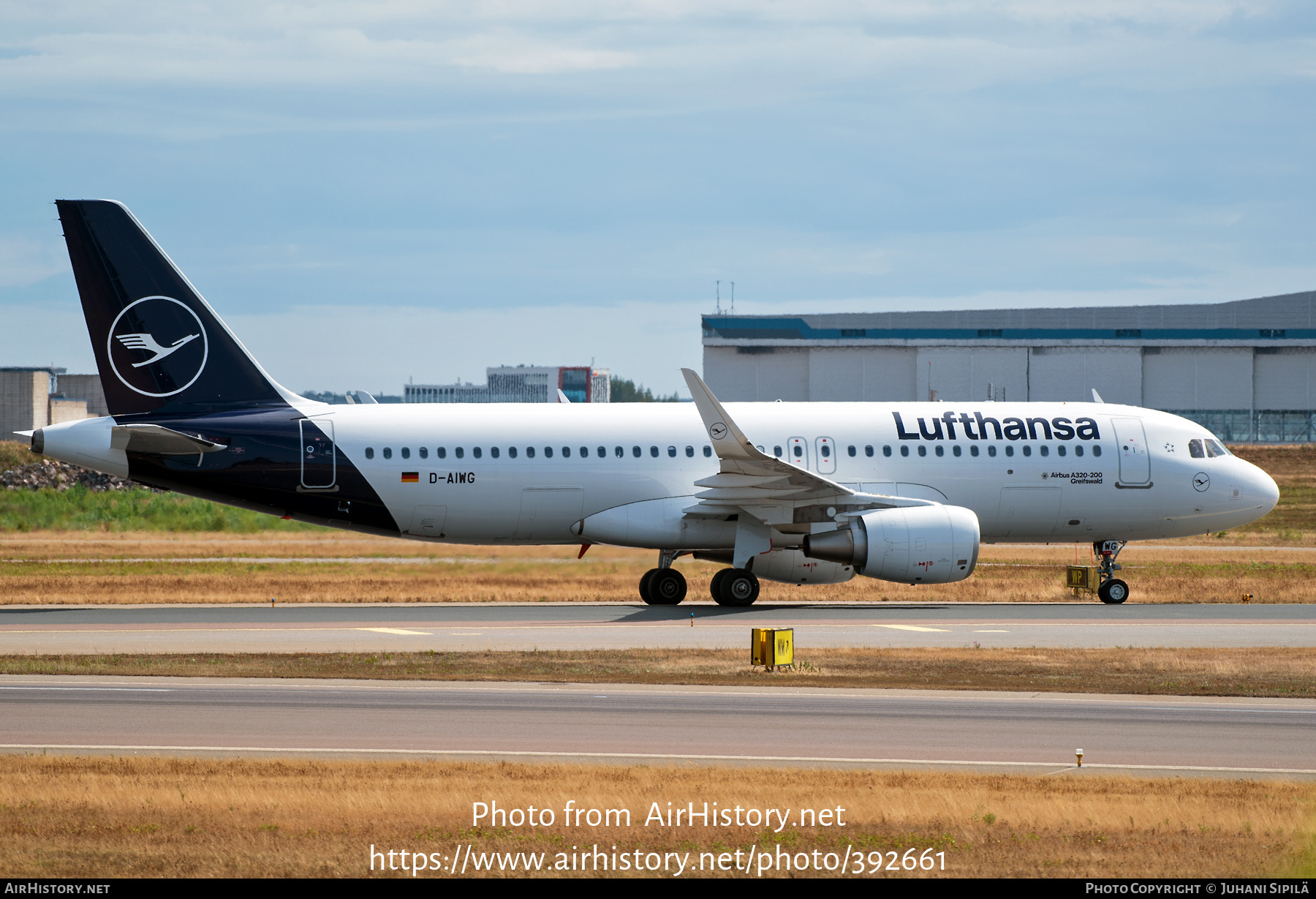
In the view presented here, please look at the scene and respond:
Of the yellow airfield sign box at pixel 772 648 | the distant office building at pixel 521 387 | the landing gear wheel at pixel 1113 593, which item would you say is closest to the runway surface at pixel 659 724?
the yellow airfield sign box at pixel 772 648

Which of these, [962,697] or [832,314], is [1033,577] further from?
[832,314]

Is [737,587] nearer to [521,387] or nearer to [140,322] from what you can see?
[140,322]

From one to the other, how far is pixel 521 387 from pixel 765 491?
16014 cm

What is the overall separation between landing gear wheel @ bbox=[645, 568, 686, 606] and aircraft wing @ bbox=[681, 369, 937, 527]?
182 cm

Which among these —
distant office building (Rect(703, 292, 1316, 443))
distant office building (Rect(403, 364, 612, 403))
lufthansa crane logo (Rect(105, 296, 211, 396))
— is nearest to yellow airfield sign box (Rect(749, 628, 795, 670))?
lufthansa crane logo (Rect(105, 296, 211, 396))

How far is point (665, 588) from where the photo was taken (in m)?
33.4

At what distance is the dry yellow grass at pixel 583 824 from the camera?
36.4ft

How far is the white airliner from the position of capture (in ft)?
103

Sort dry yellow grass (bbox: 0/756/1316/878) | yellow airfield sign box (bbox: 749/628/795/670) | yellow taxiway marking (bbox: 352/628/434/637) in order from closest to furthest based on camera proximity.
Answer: dry yellow grass (bbox: 0/756/1316/878) → yellow airfield sign box (bbox: 749/628/795/670) → yellow taxiway marking (bbox: 352/628/434/637)

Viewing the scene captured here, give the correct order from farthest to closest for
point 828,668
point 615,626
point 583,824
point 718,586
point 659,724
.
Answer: point 718,586 < point 615,626 < point 828,668 < point 659,724 < point 583,824

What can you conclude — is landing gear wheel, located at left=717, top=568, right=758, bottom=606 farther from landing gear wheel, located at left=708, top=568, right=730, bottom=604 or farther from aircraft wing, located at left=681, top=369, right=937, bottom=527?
aircraft wing, located at left=681, top=369, right=937, bottom=527

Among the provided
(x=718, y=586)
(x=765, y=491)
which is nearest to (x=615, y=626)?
(x=718, y=586)
